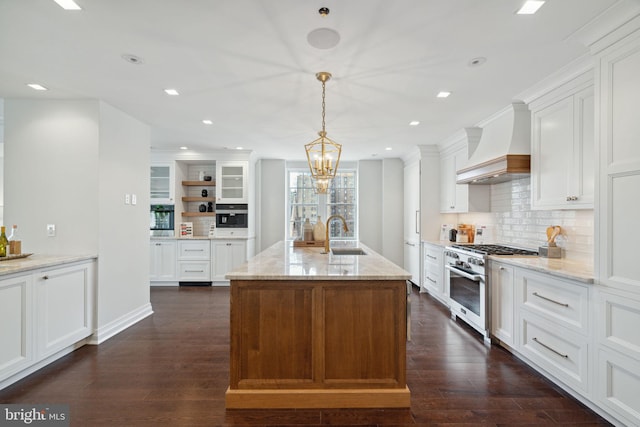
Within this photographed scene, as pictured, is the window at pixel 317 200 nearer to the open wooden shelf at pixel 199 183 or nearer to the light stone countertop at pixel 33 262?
the open wooden shelf at pixel 199 183

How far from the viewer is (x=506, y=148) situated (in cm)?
342

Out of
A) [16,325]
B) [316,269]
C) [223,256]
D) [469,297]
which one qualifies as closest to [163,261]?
[223,256]

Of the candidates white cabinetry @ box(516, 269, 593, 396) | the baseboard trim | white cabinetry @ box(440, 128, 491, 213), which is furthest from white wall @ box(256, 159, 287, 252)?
white cabinetry @ box(516, 269, 593, 396)

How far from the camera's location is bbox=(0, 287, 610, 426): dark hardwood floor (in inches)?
82.1

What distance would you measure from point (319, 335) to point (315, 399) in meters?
0.43

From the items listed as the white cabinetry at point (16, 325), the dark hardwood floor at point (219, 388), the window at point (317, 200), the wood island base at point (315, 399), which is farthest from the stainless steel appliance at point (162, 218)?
the wood island base at point (315, 399)

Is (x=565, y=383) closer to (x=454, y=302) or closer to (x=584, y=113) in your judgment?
(x=454, y=302)

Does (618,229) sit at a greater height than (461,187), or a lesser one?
lesser

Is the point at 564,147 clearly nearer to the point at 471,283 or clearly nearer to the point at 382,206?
the point at 471,283

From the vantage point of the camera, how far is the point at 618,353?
1942 mm

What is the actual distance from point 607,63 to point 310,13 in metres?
1.94

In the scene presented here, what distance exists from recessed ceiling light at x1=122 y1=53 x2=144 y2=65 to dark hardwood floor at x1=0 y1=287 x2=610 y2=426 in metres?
2.55

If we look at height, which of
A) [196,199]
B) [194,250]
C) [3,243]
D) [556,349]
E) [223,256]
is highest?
[196,199]

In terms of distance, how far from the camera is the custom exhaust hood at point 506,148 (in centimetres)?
329
